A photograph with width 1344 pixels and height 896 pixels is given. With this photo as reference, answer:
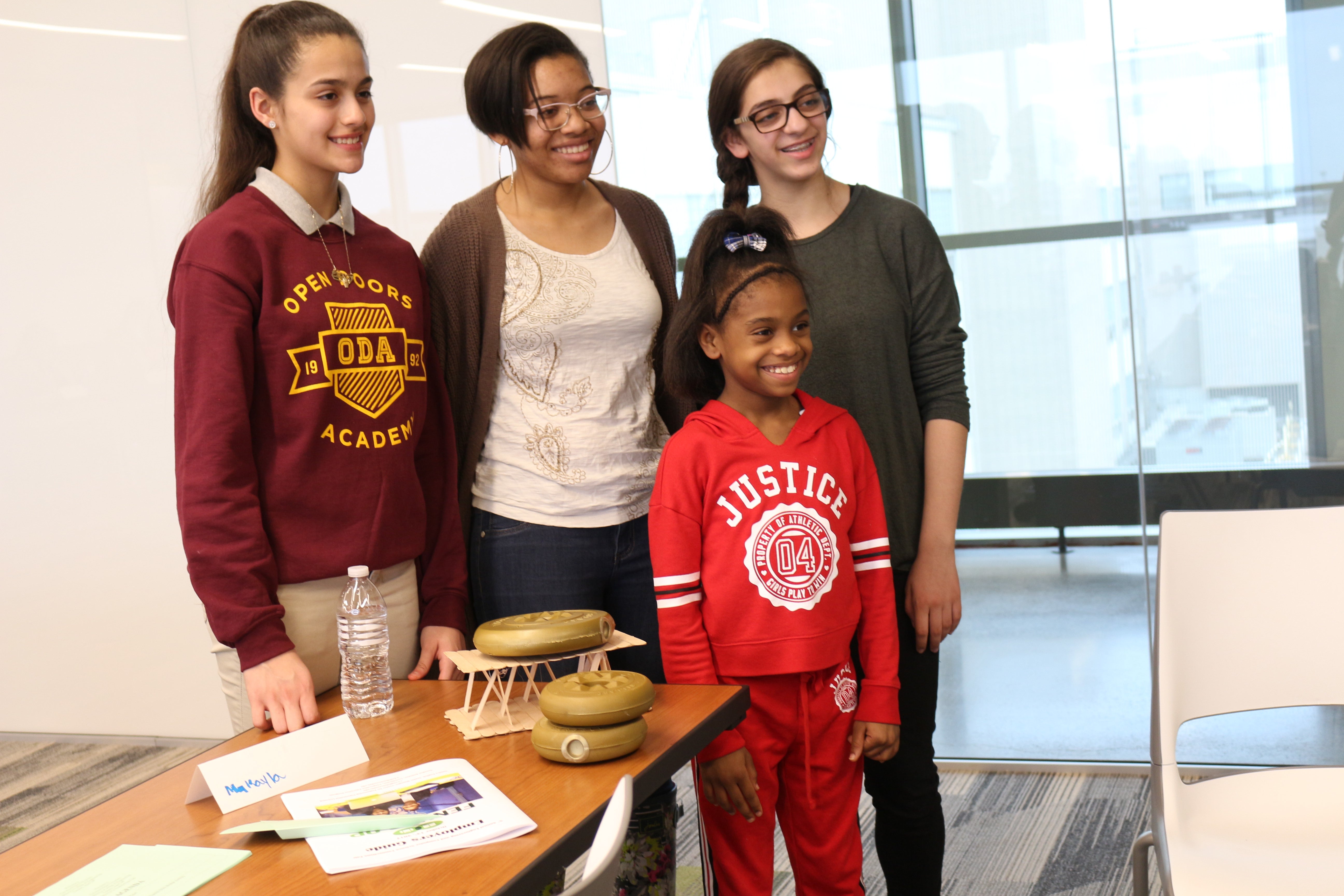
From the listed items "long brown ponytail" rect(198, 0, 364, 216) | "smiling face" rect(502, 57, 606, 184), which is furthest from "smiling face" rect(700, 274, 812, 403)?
"long brown ponytail" rect(198, 0, 364, 216)

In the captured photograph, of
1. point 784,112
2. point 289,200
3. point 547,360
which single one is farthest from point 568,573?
point 784,112

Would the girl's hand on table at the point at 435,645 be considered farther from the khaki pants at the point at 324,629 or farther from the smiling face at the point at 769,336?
the smiling face at the point at 769,336

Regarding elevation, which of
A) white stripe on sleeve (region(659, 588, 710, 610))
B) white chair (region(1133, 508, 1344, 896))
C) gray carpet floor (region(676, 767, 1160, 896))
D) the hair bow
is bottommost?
gray carpet floor (region(676, 767, 1160, 896))

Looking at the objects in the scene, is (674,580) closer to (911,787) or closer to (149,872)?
(911,787)

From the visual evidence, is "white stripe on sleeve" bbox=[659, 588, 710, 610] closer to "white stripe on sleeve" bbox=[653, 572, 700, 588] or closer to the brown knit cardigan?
"white stripe on sleeve" bbox=[653, 572, 700, 588]

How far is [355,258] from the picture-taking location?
1.62 m

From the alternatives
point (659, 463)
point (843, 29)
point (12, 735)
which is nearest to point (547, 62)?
point (659, 463)

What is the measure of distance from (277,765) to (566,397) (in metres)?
0.76

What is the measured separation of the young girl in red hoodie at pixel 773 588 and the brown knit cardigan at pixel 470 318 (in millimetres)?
205

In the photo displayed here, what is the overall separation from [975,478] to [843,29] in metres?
1.32

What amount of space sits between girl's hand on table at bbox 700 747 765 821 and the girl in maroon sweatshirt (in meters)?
0.41

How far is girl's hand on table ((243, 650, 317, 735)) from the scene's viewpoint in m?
1.38

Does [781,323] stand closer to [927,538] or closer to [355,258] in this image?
[927,538]

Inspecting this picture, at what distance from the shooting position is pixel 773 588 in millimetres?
1562
